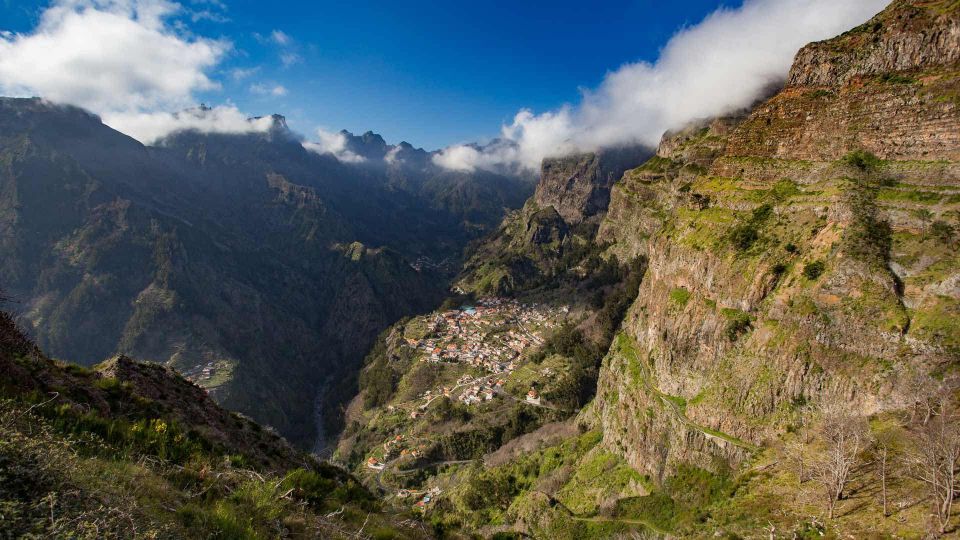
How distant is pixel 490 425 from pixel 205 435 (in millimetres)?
86447

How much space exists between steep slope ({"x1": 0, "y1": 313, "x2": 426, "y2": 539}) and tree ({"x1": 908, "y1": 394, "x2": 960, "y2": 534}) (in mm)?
22118

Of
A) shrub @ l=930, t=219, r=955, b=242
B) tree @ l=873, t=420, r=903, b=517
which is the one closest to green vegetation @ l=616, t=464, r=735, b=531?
tree @ l=873, t=420, r=903, b=517

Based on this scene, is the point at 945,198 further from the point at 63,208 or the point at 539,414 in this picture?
the point at 63,208

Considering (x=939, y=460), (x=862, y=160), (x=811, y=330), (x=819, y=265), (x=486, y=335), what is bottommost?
(x=486, y=335)

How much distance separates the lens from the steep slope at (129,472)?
5082 millimetres

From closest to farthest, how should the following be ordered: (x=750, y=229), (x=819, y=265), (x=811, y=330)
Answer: (x=811, y=330) → (x=819, y=265) → (x=750, y=229)

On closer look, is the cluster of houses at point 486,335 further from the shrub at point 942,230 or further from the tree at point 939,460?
the tree at point 939,460

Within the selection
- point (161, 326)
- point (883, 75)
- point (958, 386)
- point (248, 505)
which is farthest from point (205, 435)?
point (161, 326)

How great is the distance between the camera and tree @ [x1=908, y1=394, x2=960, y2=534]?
692 inches

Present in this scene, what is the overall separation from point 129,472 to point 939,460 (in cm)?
3061

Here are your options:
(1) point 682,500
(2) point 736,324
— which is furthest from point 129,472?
(1) point 682,500

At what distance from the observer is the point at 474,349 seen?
131m

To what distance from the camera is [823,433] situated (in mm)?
27031

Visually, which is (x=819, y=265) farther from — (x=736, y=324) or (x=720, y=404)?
(x=720, y=404)
